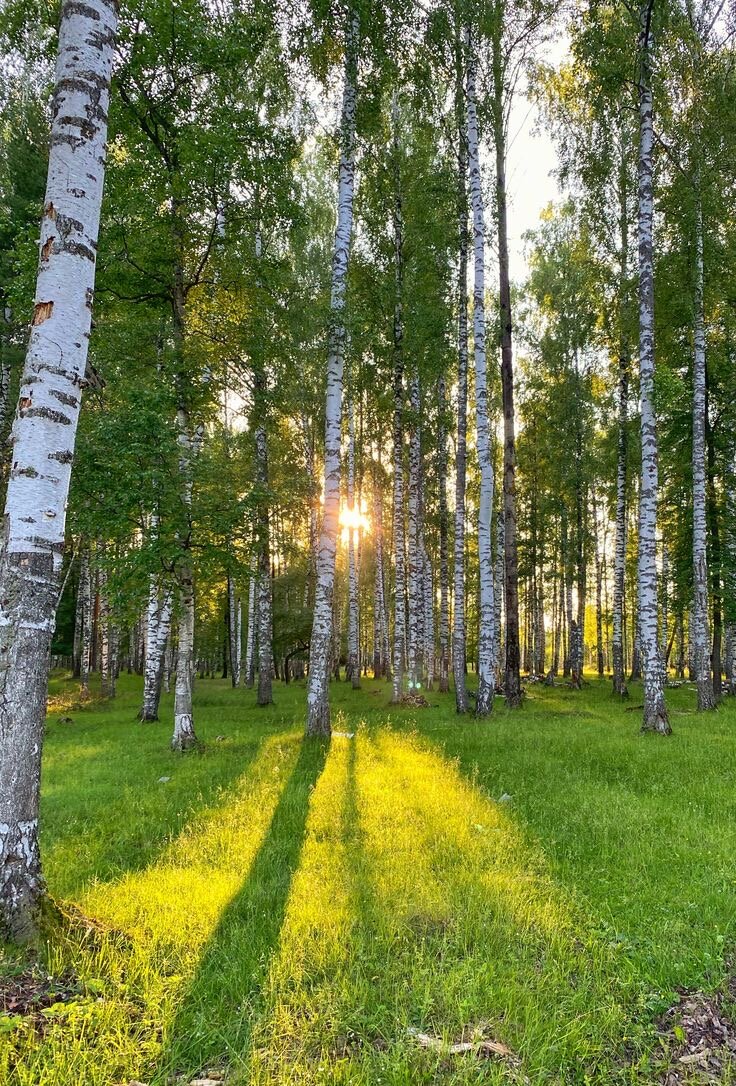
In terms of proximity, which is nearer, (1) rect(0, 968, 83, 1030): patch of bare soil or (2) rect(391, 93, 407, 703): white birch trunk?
(1) rect(0, 968, 83, 1030): patch of bare soil

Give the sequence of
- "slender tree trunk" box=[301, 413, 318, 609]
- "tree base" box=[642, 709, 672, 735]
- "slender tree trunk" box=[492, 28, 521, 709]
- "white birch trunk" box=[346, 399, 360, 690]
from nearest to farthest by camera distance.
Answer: "tree base" box=[642, 709, 672, 735] → "slender tree trunk" box=[492, 28, 521, 709] → "white birch trunk" box=[346, 399, 360, 690] → "slender tree trunk" box=[301, 413, 318, 609]

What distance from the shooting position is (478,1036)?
2680 millimetres

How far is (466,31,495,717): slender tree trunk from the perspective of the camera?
40.5ft

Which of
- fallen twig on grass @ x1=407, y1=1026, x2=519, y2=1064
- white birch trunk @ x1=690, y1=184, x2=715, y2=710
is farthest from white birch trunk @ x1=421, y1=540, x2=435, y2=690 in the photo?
fallen twig on grass @ x1=407, y1=1026, x2=519, y2=1064

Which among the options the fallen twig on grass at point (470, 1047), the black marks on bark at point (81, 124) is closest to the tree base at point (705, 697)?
the fallen twig on grass at point (470, 1047)

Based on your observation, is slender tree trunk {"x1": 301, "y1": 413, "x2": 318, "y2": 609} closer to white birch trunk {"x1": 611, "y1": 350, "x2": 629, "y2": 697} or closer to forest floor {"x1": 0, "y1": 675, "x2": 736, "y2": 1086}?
white birch trunk {"x1": 611, "y1": 350, "x2": 629, "y2": 697}

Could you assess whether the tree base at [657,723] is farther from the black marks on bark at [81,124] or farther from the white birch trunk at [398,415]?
the black marks on bark at [81,124]

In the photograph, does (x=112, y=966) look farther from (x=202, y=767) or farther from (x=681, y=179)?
(x=681, y=179)

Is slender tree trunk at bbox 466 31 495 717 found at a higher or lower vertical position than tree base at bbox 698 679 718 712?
higher

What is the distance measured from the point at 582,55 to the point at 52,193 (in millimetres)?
13192

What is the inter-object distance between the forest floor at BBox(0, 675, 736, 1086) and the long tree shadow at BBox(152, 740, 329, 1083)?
0.04ft

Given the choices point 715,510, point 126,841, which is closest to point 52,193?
point 126,841

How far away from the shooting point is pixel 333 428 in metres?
10.0

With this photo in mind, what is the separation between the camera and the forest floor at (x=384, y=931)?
2.61 meters
